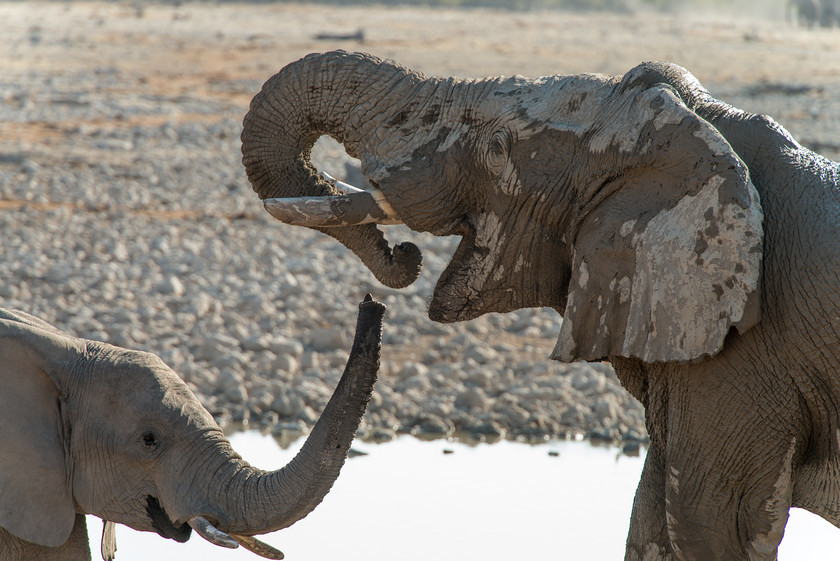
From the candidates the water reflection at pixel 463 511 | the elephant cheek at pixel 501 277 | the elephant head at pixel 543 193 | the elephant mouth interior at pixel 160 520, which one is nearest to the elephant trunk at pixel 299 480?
the elephant mouth interior at pixel 160 520

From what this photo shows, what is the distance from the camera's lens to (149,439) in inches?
139

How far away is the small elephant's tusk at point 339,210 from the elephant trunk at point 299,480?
0.25 meters

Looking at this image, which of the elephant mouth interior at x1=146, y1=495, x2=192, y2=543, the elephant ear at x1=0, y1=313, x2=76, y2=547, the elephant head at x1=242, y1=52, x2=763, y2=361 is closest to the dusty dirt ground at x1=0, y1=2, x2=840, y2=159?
the elephant ear at x1=0, y1=313, x2=76, y2=547

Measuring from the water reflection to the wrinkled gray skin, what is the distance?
2.35 meters

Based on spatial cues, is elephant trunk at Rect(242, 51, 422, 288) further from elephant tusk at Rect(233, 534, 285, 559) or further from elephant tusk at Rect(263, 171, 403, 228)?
elephant tusk at Rect(233, 534, 285, 559)

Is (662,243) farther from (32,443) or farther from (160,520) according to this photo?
(32,443)

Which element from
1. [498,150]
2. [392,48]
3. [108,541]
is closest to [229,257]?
[108,541]

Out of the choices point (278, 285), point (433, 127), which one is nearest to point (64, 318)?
point (278, 285)

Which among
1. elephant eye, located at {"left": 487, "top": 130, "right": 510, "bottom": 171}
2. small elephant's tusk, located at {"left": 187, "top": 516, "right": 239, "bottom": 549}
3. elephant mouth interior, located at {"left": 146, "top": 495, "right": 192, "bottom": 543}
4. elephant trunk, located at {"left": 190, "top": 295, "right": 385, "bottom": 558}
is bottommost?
small elephant's tusk, located at {"left": 187, "top": 516, "right": 239, "bottom": 549}

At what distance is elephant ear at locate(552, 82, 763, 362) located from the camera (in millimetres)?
2963

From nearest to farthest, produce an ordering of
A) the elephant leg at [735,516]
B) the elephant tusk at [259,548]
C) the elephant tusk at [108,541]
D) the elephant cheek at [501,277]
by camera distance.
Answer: the elephant leg at [735,516] < the elephant cheek at [501,277] < the elephant tusk at [259,548] < the elephant tusk at [108,541]

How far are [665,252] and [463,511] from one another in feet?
10.9

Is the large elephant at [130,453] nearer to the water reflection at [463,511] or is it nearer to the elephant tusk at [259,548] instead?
the elephant tusk at [259,548]

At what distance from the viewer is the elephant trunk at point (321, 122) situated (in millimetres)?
3576
